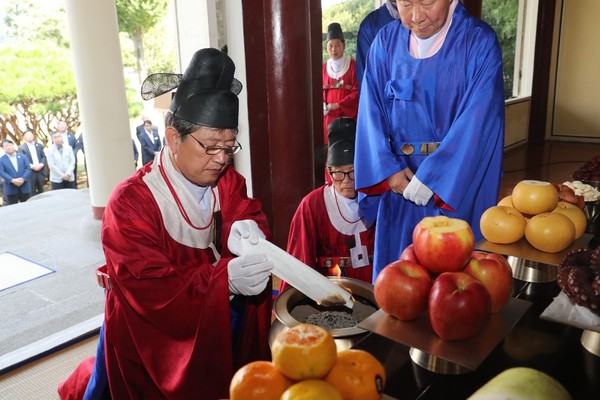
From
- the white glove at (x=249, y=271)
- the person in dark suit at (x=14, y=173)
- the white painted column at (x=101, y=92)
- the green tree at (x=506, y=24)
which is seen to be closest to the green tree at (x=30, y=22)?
the person in dark suit at (x=14, y=173)

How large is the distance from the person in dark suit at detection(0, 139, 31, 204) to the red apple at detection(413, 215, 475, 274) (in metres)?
6.81

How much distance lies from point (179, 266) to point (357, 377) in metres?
0.96

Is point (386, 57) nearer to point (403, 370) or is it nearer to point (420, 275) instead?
point (420, 275)

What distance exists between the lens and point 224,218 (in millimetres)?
1732

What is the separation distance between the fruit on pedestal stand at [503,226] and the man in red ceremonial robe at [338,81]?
10.8 ft

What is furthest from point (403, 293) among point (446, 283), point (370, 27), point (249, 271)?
point (370, 27)

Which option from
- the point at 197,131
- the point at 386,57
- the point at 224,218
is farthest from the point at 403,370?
the point at 386,57

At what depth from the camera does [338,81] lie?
4652 millimetres

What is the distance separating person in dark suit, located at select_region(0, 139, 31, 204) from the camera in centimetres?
648

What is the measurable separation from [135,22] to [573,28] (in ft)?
23.8

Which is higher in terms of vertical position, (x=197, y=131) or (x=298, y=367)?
(x=197, y=131)

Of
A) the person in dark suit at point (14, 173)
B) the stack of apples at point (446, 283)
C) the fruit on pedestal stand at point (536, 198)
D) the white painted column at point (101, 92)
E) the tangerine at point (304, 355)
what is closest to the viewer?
the tangerine at point (304, 355)

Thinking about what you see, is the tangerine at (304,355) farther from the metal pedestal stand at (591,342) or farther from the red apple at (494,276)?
the metal pedestal stand at (591,342)

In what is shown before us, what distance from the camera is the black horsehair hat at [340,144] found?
220cm
